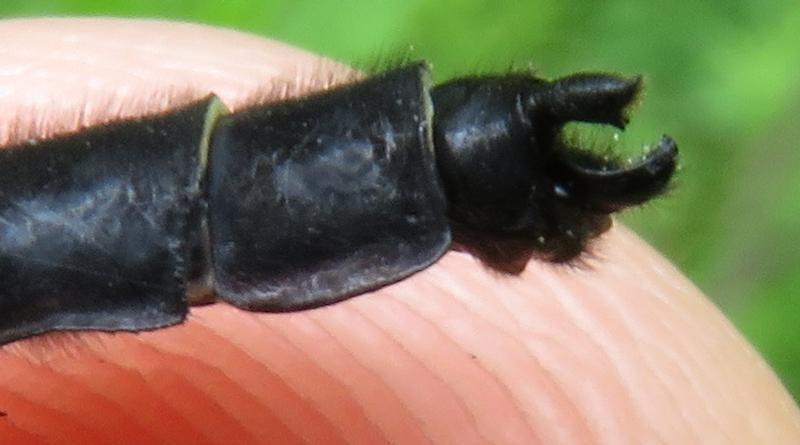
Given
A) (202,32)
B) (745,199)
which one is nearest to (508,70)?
(202,32)

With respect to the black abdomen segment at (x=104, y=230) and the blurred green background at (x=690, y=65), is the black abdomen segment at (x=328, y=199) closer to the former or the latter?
the black abdomen segment at (x=104, y=230)

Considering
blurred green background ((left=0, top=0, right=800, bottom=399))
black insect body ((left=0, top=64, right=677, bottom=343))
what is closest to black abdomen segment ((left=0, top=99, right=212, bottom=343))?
black insect body ((left=0, top=64, right=677, bottom=343))

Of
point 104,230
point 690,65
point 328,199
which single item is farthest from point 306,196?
point 690,65

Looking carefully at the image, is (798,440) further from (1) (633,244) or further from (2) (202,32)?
(2) (202,32)

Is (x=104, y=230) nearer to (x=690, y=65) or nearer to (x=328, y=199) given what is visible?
(x=328, y=199)

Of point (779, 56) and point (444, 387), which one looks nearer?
point (444, 387)

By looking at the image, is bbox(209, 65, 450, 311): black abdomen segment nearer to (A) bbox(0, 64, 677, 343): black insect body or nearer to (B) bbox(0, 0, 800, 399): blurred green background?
(A) bbox(0, 64, 677, 343): black insect body
